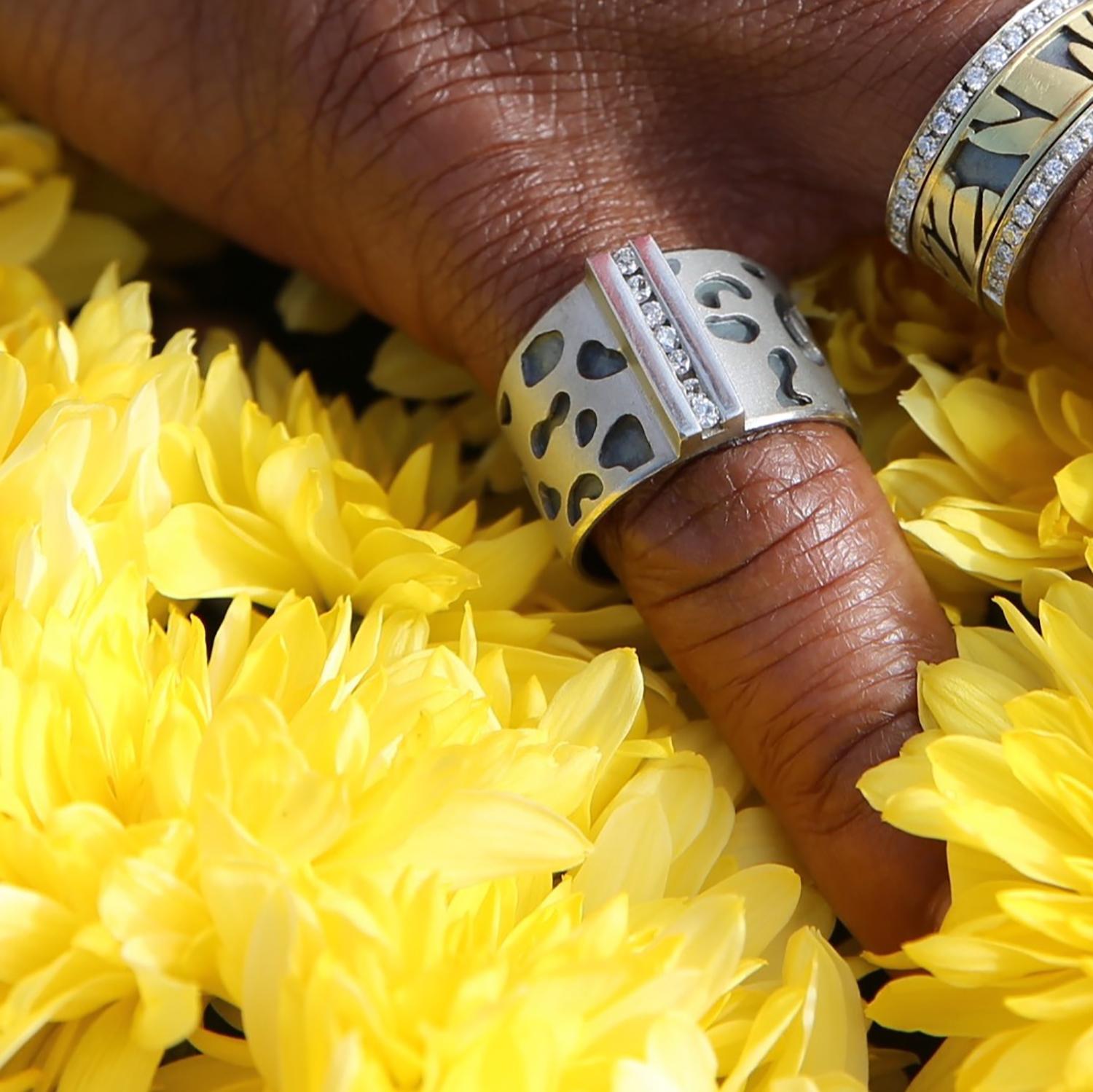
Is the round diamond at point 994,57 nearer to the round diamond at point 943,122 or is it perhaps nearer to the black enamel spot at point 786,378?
the round diamond at point 943,122

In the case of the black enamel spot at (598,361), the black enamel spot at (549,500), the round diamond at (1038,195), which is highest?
the round diamond at (1038,195)

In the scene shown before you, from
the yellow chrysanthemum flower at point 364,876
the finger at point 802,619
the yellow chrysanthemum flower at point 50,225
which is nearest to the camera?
the yellow chrysanthemum flower at point 364,876

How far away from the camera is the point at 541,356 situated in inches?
21.4

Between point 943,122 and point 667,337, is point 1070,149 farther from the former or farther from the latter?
point 667,337

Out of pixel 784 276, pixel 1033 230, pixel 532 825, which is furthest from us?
Answer: pixel 784 276

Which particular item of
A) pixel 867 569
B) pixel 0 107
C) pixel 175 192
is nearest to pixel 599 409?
pixel 867 569

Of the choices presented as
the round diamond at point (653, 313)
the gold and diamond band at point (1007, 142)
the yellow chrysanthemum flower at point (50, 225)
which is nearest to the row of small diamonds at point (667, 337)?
the round diamond at point (653, 313)

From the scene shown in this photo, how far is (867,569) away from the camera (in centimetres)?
52

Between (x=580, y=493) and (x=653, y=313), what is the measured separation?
0.07m

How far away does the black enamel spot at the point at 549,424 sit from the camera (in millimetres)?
532

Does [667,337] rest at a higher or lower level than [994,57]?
lower

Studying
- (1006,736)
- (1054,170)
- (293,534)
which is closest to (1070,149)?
(1054,170)

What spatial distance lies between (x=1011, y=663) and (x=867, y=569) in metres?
0.06

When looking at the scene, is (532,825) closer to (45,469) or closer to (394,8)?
(45,469)
